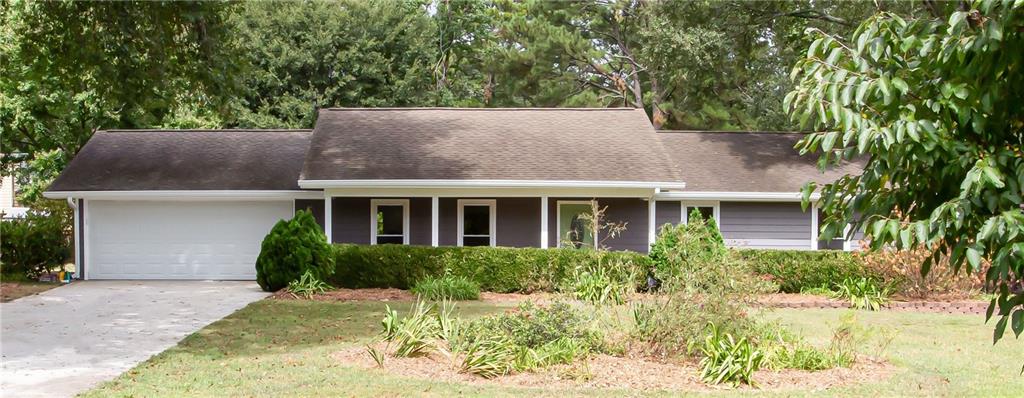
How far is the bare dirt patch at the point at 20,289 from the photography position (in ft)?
54.5

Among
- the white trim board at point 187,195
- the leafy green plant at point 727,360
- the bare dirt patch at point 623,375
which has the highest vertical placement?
the white trim board at point 187,195

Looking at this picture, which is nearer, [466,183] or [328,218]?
[466,183]

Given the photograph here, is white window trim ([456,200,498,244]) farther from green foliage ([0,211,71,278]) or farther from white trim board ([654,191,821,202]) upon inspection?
green foliage ([0,211,71,278])

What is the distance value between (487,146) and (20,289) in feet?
33.9

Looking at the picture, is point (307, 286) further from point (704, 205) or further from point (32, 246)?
point (704, 205)

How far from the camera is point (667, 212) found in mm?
21141

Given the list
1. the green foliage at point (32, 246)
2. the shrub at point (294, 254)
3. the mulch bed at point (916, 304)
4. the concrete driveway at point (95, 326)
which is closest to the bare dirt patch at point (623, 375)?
the concrete driveway at point (95, 326)

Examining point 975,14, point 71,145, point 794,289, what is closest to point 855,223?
point 975,14

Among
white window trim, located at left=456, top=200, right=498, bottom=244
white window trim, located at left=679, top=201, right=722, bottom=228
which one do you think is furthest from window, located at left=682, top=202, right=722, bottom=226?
white window trim, located at left=456, top=200, right=498, bottom=244

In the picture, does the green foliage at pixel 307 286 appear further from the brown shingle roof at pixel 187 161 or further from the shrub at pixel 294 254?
the brown shingle roof at pixel 187 161

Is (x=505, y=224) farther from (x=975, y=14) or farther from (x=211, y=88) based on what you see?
(x=975, y=14)

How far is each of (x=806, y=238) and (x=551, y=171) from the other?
6483mm

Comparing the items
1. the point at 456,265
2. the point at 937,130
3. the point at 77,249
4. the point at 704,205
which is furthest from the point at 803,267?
the point at 77,249

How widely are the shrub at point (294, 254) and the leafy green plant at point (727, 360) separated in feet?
32.1
